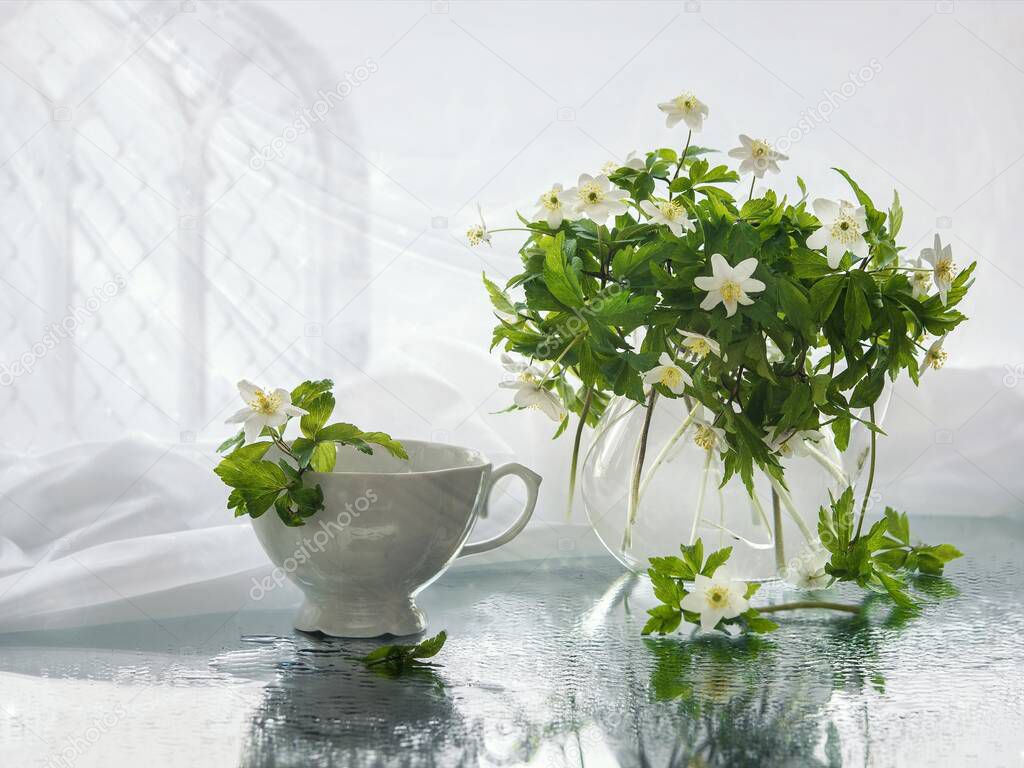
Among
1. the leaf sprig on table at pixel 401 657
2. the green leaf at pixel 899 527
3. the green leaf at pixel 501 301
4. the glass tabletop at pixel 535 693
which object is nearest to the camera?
the glass tabletop at pixel 535 693

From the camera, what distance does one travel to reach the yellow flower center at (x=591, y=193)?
75 cm

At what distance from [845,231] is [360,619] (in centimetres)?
40

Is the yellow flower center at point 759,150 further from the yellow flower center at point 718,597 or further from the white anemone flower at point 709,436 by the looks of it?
the yellow flower center at point 718,597

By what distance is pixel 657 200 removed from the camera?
0.78 m

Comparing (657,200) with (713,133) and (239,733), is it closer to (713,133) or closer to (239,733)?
(239,733)

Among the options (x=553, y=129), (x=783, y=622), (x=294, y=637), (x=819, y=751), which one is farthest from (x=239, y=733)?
(x=553, y=129)

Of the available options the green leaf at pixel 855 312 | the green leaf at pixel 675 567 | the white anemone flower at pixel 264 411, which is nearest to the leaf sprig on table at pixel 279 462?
the white anemone flower at pixel 264 411

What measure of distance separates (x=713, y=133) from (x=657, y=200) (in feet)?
1.96

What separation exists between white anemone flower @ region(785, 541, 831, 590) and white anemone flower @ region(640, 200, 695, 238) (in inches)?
9.7

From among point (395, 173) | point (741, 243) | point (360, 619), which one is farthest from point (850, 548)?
point (395, 173)

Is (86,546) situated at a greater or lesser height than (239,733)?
greater

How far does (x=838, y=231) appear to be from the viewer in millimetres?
721

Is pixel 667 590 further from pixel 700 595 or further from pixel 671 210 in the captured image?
pixel 671 210

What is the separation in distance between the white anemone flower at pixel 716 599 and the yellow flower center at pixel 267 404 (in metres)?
0.29
